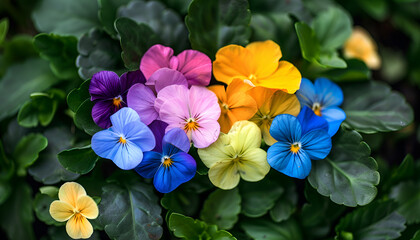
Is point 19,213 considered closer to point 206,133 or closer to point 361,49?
point 206,133

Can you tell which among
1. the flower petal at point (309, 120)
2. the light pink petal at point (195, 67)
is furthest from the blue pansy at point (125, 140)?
the flower petal at point (309, 120)

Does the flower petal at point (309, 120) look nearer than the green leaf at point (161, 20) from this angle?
Yes

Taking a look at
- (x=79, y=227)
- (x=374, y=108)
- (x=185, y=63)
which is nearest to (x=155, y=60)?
(x=185, y=63)

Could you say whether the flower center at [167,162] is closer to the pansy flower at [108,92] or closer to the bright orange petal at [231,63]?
the pansy flower at [108,92]

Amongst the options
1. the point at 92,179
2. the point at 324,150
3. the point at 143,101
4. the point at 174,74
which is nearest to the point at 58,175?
the point at 92,179

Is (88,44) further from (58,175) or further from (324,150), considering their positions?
(324,150)
